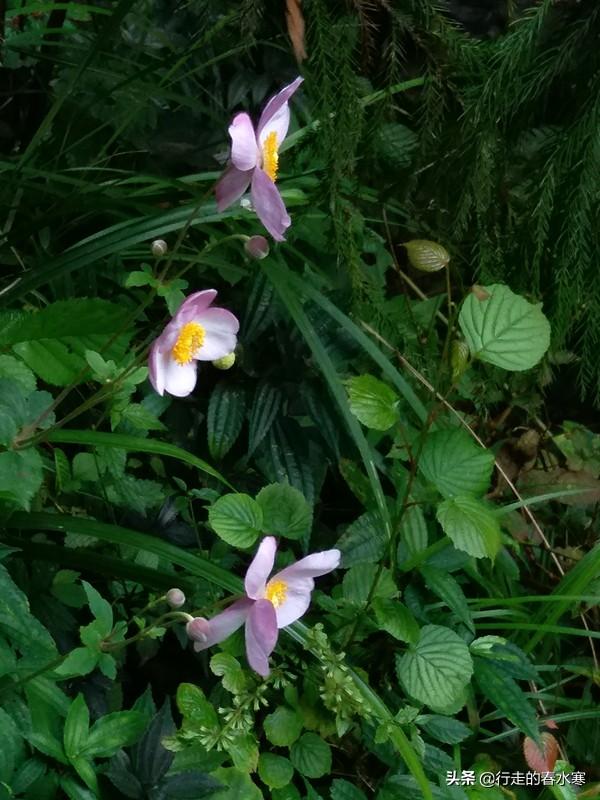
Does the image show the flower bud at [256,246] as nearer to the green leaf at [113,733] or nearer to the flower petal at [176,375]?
the flower petal at [176,375]

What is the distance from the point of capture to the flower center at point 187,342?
0.85 metres

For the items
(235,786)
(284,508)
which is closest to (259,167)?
(284,508)

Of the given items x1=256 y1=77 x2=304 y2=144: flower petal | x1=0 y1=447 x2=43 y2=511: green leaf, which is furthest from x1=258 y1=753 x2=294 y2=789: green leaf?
x1=256 y1=77 x2=304 y2=144: flower petal

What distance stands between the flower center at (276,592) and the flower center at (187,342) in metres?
0.23

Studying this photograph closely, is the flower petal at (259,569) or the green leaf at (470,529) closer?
the flower petal at (259,569)

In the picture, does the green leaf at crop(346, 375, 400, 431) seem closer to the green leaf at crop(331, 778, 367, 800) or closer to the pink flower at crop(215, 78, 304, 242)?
the pink flower at crop(215, 78, 304, 242)

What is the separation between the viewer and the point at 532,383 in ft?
5.55

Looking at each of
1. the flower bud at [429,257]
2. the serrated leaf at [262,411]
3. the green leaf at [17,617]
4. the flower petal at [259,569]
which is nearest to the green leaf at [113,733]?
the green leaf at [17,617]

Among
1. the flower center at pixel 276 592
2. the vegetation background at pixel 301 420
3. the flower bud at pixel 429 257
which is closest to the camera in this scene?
the flower center at pixel 276 592

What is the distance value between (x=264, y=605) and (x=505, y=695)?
20.4 inches

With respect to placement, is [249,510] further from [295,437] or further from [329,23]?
[329,23]

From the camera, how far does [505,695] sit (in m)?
1.17

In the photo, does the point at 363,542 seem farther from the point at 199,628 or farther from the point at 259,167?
the point at 259,167

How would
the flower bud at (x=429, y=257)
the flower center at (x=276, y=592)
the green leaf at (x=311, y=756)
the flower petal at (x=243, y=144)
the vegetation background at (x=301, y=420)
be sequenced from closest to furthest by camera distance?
the flower petal at (x=243, y=144), the flower center at (x=276, y=592), the vegetation background at (x=301, y=420), the green leaf at (x=311, y=756), the flower bud at (x=429, y=257)
